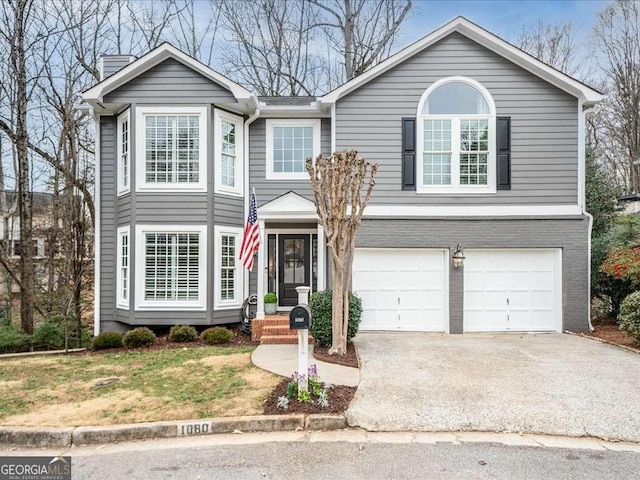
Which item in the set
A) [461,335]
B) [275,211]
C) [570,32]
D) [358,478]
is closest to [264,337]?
[275,211]

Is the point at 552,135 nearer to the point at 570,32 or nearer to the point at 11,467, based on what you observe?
the point at 11,467

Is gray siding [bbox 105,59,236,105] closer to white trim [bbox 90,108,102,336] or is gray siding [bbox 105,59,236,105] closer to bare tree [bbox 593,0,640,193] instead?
white trim [bbox 90,108,102,336]

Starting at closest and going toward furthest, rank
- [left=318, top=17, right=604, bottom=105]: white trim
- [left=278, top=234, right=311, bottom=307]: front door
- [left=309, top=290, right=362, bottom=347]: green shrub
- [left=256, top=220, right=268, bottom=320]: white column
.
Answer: [left=309, top=290, right=362, bottom=347]: green shrub
[left=256, top=220, right=268, bottom=320]: white column
[left=318, top=17, right=604, bottom=105]: white trim
[left=278, top=234, right=311, bottom=307]: front door

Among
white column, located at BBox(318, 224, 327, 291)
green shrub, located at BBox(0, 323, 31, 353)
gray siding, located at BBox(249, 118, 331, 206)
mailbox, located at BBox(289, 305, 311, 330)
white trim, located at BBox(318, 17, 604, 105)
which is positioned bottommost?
green shrub, located at BBox(0, 323, 31, 353)

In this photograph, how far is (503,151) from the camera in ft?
31.7

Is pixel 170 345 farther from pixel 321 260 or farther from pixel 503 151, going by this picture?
pixel 503 151

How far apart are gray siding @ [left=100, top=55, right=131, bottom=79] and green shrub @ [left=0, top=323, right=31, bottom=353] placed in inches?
284

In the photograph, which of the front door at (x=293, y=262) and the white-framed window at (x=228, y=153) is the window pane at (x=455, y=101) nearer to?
the front door at (x=293, y=262)

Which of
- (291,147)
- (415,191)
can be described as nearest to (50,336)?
(291,147)

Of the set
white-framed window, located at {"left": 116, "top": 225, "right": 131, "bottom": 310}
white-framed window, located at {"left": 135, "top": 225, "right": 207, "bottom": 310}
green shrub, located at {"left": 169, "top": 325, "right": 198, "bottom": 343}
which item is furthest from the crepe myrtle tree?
white-framed window, located at {"left": 116, "top": 225, "right": 131, "bottom": 310}

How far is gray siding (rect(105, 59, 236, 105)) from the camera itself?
9578 mm

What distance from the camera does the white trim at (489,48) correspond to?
941cm

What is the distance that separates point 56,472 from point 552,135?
11.4 metres

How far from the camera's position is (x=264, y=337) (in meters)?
8.69
